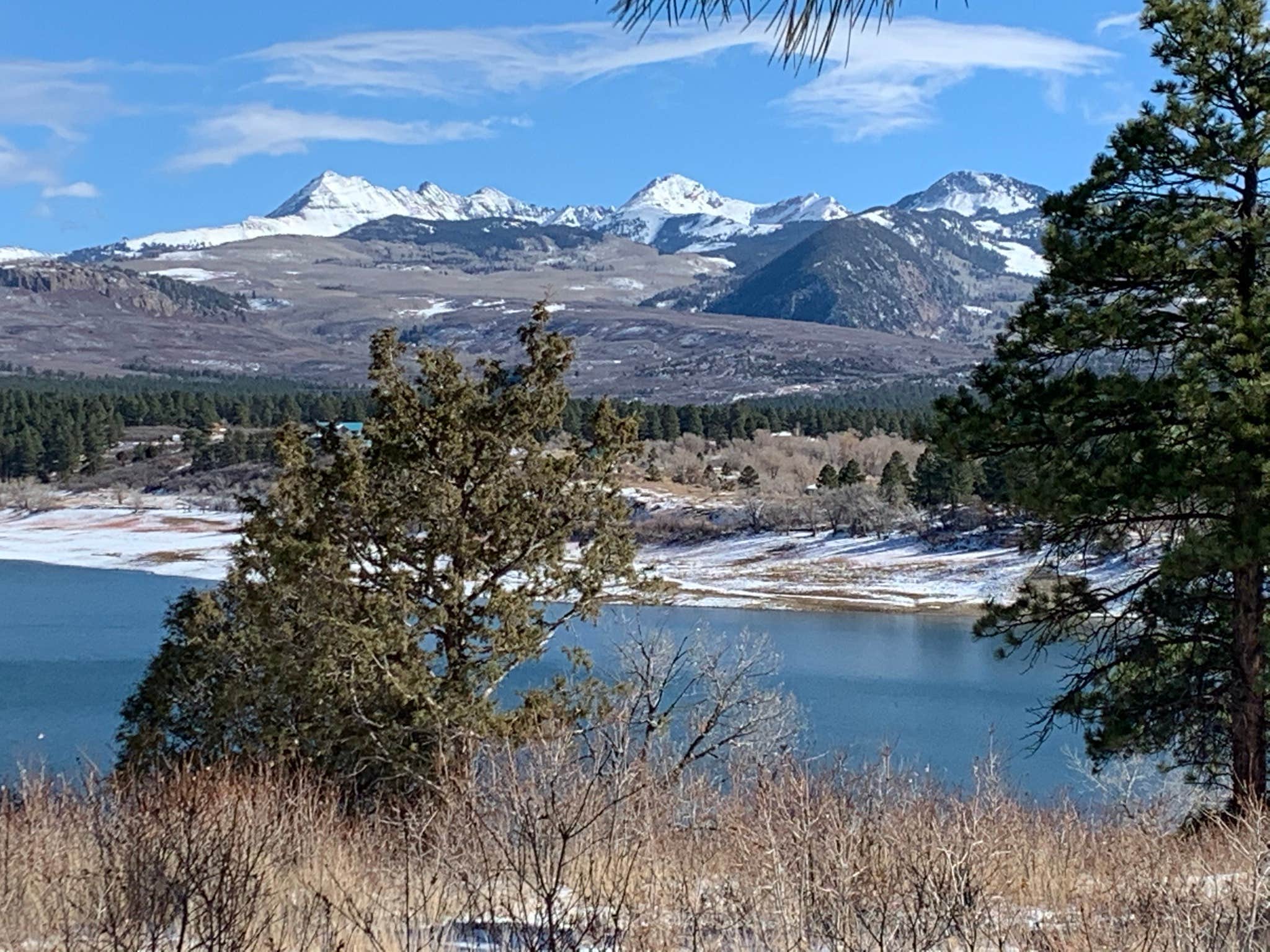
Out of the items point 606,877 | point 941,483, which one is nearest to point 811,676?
point 941,483

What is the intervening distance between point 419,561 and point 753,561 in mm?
38655

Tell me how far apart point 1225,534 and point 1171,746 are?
208cm

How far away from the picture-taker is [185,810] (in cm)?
427

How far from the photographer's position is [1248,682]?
8180mm

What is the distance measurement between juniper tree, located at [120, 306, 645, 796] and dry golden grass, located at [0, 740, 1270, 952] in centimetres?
443

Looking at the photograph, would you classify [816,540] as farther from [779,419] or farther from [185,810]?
[185,810]

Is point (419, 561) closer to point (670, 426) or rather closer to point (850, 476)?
point (850, 476)

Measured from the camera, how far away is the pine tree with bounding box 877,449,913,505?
167 feet

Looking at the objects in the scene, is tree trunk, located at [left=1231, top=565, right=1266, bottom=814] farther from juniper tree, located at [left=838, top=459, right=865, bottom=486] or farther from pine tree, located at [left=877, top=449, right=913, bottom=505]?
juniper tree, located at [left=838, top=459, right=865, bottom=486]

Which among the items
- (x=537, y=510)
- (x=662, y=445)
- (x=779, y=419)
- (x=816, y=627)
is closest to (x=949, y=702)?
(x=816, y=627)

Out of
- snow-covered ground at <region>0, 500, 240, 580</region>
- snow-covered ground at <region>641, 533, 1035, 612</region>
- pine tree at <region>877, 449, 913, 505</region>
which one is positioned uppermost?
pine tree at <region>877, 449, 913, 505</region>

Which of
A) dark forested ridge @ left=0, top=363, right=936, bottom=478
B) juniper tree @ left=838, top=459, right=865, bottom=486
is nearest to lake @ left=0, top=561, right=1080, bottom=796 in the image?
juniper tree @ left=838, top=459, right=865, bottom=486

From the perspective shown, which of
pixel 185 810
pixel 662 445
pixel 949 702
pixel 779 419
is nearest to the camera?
pixel 185 810

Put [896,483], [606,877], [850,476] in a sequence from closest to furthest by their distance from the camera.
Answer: [606,877] → [896,483] → [850,476]
